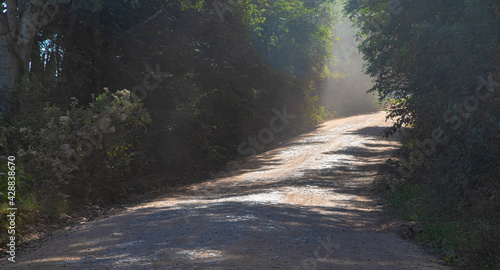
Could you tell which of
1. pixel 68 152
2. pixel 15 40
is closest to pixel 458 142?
pixel 68 152

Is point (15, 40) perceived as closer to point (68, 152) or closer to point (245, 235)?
point (68, 152)

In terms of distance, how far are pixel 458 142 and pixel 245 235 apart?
4.34 meters

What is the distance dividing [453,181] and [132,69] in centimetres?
1119

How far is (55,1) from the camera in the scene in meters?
13.1

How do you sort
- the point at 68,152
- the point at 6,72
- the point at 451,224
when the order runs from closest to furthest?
the point at 451,224, the point at 68,152, the point at 6,72

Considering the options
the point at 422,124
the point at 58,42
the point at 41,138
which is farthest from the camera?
the point at 58,42

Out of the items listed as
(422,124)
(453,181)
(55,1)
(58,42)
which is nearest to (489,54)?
(453,181)

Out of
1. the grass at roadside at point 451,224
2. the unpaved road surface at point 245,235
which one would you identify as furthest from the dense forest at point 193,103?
the unpaved road surface at point 245,235

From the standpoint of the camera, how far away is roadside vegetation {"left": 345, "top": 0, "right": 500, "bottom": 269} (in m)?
7.21

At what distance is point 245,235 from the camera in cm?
700

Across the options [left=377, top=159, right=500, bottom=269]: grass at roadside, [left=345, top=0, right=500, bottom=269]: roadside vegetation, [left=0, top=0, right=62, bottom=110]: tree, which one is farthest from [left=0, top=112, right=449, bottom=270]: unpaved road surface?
[left=0, top=0, right=62, bottom=110]: tree

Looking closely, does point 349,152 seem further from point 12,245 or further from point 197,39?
point 12,245

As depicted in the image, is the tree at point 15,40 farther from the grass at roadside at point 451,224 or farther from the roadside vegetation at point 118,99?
the grass at roadside at point 451,224

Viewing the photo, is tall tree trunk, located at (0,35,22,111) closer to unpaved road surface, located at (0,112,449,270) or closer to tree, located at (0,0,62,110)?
tree, located at (0,0,62,110)
